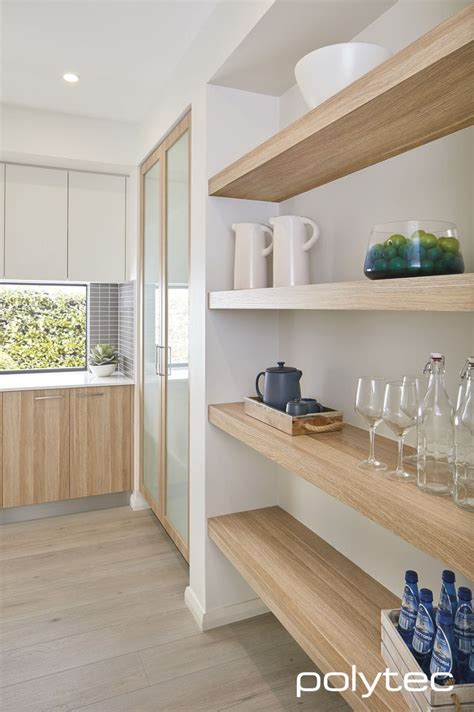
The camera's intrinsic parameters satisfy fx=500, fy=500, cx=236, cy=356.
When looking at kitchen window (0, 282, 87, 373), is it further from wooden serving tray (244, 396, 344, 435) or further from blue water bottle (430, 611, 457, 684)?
blue water bottle (430, 611, 457, 684)

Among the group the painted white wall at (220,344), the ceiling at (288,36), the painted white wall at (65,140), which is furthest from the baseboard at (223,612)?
the painted white wall at (65,140)

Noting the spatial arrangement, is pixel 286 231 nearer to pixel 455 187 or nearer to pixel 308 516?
pixel 455 187

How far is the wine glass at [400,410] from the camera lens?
1.25 metres

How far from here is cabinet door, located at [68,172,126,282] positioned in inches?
139

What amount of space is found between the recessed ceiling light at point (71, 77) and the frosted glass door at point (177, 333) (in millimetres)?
641

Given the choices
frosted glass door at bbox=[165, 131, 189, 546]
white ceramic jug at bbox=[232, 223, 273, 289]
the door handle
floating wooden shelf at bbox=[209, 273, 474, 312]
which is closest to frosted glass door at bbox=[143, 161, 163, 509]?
the door handle

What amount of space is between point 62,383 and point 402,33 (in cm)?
278

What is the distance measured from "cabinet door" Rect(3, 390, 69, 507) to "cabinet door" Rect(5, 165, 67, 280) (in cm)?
86

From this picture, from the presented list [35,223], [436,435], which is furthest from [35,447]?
[436,435]

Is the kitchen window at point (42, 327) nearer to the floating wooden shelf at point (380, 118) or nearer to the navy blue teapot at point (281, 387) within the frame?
the floating wooden shelf at point (380, 118)

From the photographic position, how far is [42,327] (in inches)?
157

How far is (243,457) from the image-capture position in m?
2.25

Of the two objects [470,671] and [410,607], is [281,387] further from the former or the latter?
[470,671]

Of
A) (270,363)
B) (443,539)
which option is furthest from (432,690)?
(270,363)
